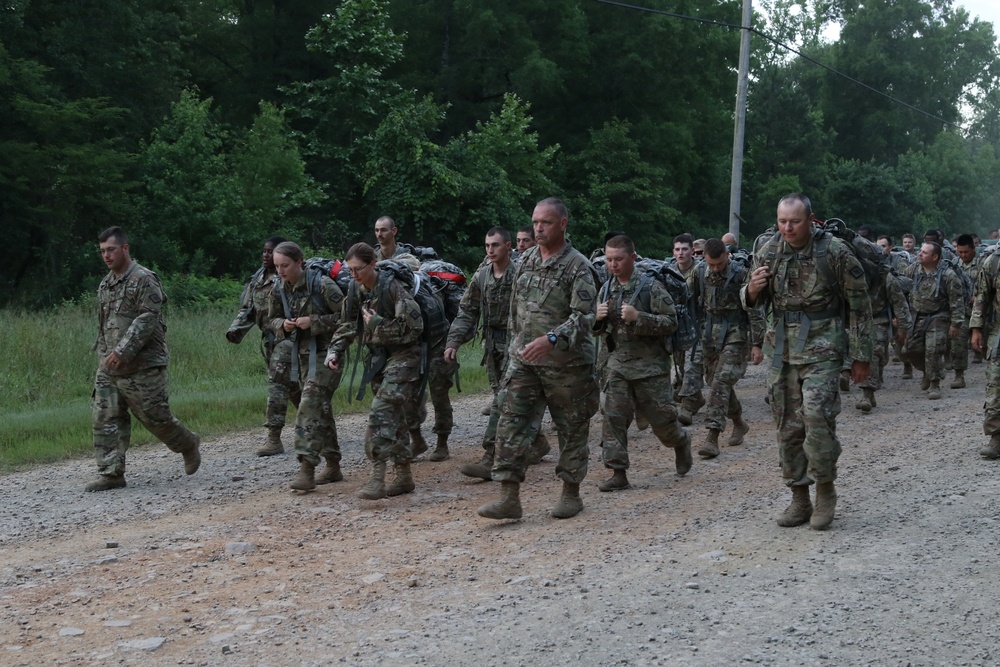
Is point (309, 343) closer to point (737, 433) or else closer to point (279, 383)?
point (279, 383)

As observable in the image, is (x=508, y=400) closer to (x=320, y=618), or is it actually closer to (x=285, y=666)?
(x=320, y=618)

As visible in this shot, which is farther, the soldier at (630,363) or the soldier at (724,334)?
the soldier at (724,334)

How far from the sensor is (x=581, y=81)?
4116cm

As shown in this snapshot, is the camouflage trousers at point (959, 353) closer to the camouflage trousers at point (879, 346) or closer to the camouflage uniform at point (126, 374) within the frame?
the camouflage trousers at point (879, 346)

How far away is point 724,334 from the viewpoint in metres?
11.4

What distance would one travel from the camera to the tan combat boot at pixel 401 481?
933 centimetres

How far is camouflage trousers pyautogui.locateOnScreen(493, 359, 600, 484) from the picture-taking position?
26.5 feet

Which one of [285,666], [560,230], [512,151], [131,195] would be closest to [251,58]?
[512,151]

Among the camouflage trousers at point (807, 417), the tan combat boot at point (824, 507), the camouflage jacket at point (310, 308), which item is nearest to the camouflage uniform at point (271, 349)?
the camouflage jacket at point (310, 308)

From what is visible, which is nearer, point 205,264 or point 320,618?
point 320,618

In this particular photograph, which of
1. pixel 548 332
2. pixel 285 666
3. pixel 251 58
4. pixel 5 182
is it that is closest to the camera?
pixel 285 666

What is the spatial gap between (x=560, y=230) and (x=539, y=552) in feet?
7.28

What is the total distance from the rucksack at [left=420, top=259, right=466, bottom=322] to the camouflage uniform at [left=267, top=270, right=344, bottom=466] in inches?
32.8

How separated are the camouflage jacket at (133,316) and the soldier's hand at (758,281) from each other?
16.7 feet
